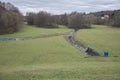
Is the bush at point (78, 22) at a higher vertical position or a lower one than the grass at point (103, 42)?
→ higher

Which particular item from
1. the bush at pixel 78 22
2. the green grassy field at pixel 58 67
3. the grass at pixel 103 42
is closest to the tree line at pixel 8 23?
the grass at pixel 103 42

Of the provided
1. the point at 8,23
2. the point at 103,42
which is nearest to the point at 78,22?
the point at 8,23

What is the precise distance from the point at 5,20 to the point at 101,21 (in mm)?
82028

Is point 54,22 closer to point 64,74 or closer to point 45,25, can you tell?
point 45,25

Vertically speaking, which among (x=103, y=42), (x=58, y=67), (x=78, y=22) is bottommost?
(x=103, y=42)

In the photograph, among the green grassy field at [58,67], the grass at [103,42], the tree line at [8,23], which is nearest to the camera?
the green grassy field at [58,67]

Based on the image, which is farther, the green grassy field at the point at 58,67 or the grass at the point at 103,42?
the grass at the point at 103,42

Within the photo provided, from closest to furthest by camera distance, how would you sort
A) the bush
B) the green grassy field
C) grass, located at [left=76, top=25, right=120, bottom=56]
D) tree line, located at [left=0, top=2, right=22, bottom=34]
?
1. the green grassy field
2. grass, located at [left=76, top=25, right=120, bottom=56]
3. tree line, located at [left=0, top=2, right=22, bottom=34]
4. the bush

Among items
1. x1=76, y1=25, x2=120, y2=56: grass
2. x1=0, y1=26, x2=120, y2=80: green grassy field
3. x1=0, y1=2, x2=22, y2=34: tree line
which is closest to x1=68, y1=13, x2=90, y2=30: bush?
x1=0, y1=2, x2=22, y2=34: tree line

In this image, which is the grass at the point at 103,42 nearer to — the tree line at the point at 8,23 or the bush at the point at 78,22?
the tree line at the point at 8,23

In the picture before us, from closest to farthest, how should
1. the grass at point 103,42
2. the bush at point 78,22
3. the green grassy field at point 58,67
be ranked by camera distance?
1. the green grassy field at point 58,67
2. the grass at point 103,42
3. the bush at point 78,22

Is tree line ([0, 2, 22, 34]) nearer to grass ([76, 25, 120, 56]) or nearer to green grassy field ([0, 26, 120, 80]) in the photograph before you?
grass ([76, 25, 120, 56])

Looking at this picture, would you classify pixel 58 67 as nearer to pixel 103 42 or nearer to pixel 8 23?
pixel 103 42

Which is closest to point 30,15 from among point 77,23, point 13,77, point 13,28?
point 77,23
